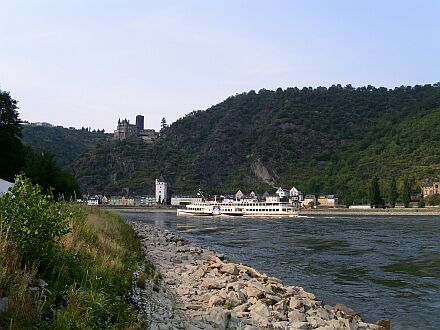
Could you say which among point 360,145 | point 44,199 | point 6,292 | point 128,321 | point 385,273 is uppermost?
point 360,145

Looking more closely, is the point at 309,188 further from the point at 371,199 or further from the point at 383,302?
the point at 383,302

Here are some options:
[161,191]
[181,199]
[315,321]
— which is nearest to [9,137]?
[315,321]

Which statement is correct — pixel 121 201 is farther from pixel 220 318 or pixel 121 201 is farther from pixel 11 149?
pixel 220 318

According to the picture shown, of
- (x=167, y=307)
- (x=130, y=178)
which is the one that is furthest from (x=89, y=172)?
(x=167, y=307)

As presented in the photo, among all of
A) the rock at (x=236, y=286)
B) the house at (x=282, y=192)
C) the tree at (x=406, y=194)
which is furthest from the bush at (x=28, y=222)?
the house at (x=282, y=192)

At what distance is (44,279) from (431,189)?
135m

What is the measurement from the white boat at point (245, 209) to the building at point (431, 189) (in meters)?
42.7

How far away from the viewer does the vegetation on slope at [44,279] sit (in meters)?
5.63

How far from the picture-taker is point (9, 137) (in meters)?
41.3

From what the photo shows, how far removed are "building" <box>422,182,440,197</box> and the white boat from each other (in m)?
42.7

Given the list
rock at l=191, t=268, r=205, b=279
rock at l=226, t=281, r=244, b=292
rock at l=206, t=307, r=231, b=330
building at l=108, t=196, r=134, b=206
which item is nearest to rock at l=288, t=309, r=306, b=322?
rock at l=206, t=307, r=231, b=330

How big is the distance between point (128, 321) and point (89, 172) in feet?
644

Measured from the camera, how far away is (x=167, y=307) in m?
9.66

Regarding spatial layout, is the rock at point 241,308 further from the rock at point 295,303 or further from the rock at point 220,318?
the rock at point 295,303
